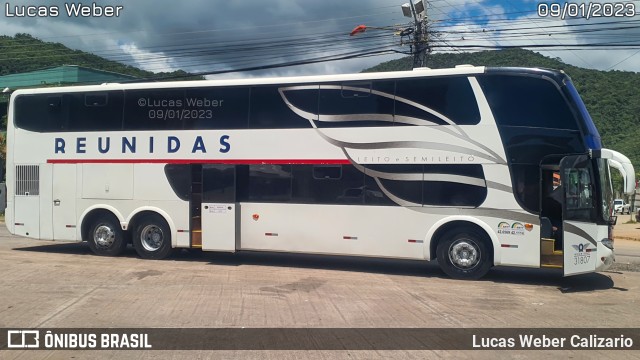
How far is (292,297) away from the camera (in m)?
9.30

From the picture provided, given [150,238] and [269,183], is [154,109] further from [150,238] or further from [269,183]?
[269,183]

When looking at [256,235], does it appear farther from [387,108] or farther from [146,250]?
[387,108]

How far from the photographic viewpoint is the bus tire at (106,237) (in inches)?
535

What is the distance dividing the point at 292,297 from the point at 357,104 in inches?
169

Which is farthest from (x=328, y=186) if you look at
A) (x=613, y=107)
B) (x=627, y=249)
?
(x=613, y=107)

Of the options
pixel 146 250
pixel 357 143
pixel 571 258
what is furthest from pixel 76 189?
pixel 571 258

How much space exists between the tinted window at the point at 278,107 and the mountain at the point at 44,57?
2621 centimetres

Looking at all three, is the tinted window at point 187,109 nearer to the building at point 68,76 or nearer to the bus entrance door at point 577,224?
the bus entrance door at point 577,224

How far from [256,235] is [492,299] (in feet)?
17.2

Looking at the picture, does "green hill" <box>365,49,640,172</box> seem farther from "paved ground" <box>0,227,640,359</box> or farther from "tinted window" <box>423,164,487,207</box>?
"paved ground" <box>0,227,640,359</box>

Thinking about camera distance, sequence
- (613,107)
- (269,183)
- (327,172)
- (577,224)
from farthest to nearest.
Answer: (613,107)
(269,183)
(327,172)
(577,224)

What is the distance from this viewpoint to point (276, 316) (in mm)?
7934

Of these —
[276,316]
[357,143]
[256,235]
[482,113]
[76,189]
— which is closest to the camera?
[276,316]

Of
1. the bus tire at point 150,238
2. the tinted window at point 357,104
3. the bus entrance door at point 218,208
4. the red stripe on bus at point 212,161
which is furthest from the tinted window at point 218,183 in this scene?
the tinted window at point 357,104
